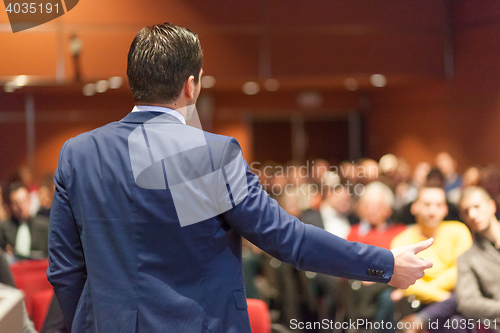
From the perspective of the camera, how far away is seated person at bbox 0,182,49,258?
3.30 m

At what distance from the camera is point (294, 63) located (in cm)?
606

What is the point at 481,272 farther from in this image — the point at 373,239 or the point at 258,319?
the point at 258,319

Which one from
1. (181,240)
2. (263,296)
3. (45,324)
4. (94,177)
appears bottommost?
(263,296)

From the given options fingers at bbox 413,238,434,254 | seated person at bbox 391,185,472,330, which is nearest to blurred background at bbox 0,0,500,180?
seated person at bbox 391,185,472,330

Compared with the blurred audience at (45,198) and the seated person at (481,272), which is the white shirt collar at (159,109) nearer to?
the seated person at (481,272)

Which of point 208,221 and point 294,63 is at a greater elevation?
point 294,63

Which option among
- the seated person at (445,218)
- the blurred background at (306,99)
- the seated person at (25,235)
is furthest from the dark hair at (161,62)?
the seated person at (25,235)

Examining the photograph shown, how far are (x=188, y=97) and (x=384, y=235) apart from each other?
6.29 ft

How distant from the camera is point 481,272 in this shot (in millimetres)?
2271

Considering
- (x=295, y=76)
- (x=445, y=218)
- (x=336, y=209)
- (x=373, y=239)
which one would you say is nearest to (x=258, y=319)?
(x=373, y=239)

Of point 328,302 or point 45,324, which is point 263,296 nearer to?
point 328,302

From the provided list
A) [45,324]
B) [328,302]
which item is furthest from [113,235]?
[328,302]

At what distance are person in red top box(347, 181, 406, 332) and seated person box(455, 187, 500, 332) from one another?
1.36 ft

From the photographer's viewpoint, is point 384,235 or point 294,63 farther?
point 294,63
